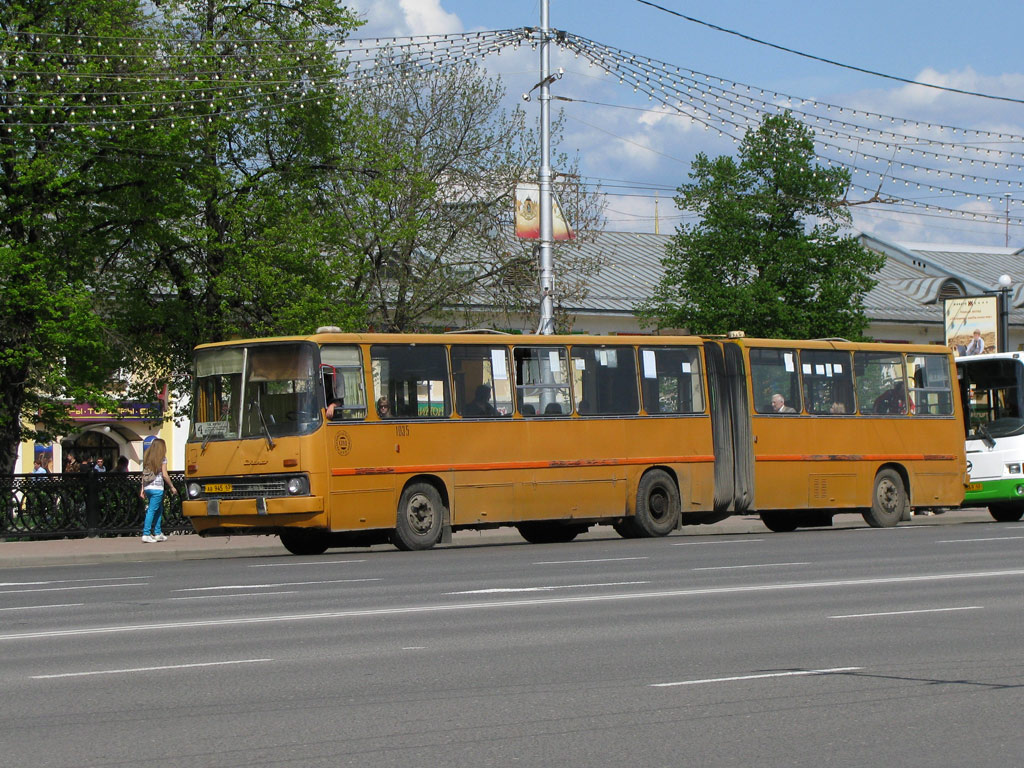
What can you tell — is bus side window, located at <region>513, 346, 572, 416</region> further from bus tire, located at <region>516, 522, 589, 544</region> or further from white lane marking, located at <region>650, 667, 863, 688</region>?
white lane marking, located at <region>650, 667, 863, 688</region>

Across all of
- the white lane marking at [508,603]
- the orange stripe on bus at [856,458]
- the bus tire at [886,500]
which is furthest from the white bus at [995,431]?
the white lane marking at [508,603]

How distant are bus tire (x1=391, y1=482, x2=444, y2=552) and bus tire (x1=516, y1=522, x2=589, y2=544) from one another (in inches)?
128

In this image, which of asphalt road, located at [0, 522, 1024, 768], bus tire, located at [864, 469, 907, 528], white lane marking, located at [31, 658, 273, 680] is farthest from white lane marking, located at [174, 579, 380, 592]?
bus tire, located at [864, 469, 907, 528]

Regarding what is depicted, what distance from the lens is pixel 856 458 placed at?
26797mm

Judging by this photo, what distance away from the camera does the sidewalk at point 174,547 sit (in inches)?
883

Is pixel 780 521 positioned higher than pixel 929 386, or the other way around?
pixel 929 386

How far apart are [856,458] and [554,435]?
612 cm

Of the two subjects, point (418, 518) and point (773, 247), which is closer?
point (418, 518)

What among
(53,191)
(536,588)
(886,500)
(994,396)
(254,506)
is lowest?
(536,588)

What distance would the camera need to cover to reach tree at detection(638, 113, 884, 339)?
47156mm

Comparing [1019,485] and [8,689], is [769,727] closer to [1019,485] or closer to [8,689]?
[8,689]

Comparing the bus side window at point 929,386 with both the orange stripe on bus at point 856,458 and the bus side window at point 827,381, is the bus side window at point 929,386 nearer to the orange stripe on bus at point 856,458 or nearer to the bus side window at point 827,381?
the orange stripe on bus at point 856,458

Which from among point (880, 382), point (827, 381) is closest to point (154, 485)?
point (827, 381)

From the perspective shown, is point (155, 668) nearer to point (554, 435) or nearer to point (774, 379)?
point (554, 435)
